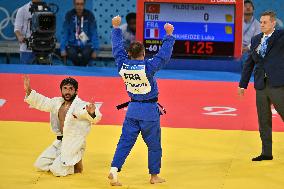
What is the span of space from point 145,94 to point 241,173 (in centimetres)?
145

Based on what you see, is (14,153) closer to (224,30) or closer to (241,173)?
(241,173)

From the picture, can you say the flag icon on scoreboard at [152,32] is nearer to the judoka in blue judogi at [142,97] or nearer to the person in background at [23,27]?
the person in background at [23,27]

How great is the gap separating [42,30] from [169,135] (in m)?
5.52

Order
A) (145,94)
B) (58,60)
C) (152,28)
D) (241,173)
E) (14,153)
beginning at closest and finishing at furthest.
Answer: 1. (145,94)
2. (241,173)
3. (14,153)
4. (152,28)
5. (58,60)

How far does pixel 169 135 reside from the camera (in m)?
10.7

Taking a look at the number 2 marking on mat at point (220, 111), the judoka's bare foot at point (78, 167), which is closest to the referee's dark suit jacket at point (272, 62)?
the judoka's bare foot at point (78, 167)

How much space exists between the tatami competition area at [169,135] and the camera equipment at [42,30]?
0.50 meters

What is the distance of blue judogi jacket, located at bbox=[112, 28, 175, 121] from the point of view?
8.13 metres

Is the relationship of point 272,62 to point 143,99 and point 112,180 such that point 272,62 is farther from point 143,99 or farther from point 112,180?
point 112,180

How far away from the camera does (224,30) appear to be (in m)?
14.8

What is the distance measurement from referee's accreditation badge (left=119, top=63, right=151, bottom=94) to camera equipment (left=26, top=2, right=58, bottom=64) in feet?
24.1

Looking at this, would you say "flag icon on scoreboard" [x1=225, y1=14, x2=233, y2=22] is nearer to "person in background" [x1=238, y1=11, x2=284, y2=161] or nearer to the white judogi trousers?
"person in background" [x1=238, y1=11, x2=284, y2=161]

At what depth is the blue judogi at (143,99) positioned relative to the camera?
814 centimetres

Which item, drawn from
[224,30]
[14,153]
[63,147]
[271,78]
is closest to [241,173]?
[271,78]
